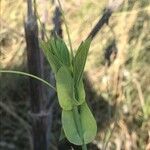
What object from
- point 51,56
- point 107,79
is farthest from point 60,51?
point 107,79

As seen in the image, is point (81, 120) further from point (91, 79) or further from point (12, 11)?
point (12, 11)

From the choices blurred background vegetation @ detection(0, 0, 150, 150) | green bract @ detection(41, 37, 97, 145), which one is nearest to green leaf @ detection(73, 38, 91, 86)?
green bract @ detection(41, 37, 97, 145)

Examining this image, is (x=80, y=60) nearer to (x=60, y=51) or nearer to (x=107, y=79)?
(x=60, y=51)

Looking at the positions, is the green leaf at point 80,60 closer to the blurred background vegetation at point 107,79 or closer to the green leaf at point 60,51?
the green leaf at point 60,51

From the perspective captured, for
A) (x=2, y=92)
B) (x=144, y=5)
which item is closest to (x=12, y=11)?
(x=2, y=92)

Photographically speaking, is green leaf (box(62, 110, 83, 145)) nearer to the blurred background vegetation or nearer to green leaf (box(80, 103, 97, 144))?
green leaf (box(80, 103, 97, 144))

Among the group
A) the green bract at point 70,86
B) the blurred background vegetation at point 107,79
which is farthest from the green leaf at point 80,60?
the blurred background vegetation at point 107,79
